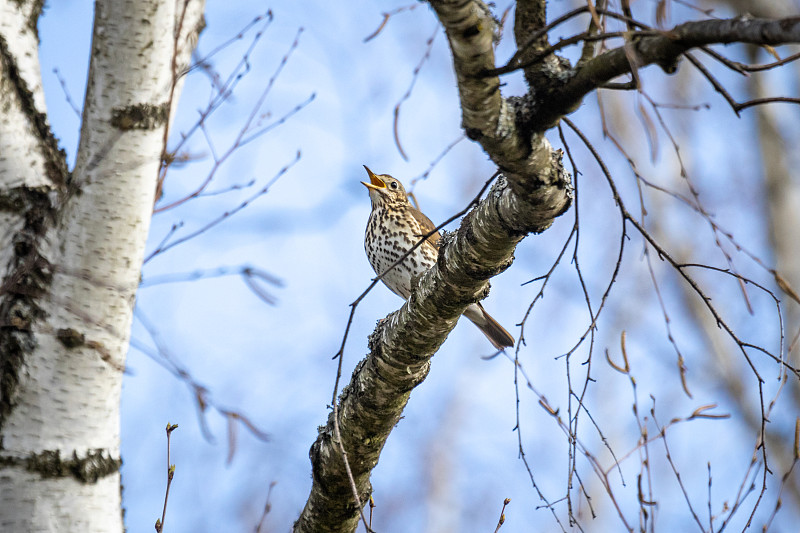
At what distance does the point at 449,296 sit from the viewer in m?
2.50

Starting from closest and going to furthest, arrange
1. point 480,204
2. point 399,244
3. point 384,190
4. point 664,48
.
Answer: point 664,48 < point 480,204 < point 399,244 < point 384,190

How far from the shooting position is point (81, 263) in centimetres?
209

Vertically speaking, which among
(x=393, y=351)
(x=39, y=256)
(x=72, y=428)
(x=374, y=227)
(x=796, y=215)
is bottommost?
(x=72, y=428)

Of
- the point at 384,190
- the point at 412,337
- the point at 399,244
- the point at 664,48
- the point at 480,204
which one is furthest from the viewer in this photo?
the point at 384,190

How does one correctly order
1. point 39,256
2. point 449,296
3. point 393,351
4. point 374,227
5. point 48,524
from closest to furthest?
point 48,524 < point 39,256 < point 449,296 < point 393,351 < point 374,227

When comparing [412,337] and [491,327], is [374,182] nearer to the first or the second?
[491,327]

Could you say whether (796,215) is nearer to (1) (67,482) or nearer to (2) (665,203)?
(2) (665,203)

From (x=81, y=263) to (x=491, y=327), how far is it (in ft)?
10.3

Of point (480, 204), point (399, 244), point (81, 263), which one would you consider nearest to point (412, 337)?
point (480, 204)

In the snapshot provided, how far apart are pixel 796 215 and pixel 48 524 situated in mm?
7657

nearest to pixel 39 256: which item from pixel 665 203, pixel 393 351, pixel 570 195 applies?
pixel 393 351

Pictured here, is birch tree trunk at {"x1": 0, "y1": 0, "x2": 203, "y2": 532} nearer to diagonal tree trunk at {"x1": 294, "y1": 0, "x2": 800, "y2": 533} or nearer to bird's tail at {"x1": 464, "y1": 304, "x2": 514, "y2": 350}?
diagonal tree trunk at {"x1": 294, "y1": 0, "x2": 800, "y2": 533}

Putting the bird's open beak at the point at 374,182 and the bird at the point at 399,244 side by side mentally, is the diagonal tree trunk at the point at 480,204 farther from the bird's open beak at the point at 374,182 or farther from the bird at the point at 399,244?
the bird's open beak at the point at 374,182

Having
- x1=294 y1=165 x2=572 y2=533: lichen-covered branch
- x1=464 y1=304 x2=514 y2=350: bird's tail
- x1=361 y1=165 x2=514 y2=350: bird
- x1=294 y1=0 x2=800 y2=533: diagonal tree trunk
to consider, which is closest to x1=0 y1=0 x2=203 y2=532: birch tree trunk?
x1=294 y1=0 x2=800 y2=533: diagonal tree trunk
